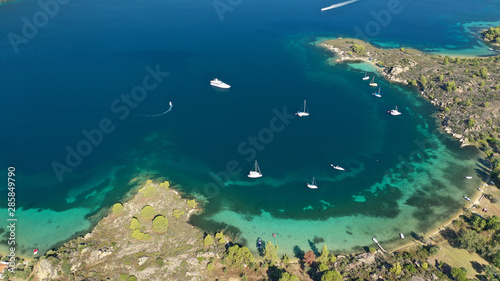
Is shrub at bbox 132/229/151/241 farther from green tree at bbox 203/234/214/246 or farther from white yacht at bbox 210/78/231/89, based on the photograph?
white yacht at bbox 210/78/231/89

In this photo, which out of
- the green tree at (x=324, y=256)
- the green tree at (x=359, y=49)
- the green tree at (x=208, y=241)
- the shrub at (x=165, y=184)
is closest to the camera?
the green tree at (x=324, y=256)

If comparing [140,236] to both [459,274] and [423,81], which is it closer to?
[459,274]

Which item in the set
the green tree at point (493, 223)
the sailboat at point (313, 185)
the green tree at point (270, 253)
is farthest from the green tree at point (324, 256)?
the green tree at point (493, 223)

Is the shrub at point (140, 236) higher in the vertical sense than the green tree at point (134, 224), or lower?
lower

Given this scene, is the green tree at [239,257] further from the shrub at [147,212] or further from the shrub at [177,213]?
the shrub at [147,212]

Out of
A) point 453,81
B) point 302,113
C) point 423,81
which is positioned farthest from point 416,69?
point 302,113

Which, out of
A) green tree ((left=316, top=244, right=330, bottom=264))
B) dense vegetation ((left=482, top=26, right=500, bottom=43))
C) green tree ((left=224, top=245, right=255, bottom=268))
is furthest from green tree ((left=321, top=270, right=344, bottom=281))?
dense vegetation ((left=482, top=26, right=500, bottom=43))
